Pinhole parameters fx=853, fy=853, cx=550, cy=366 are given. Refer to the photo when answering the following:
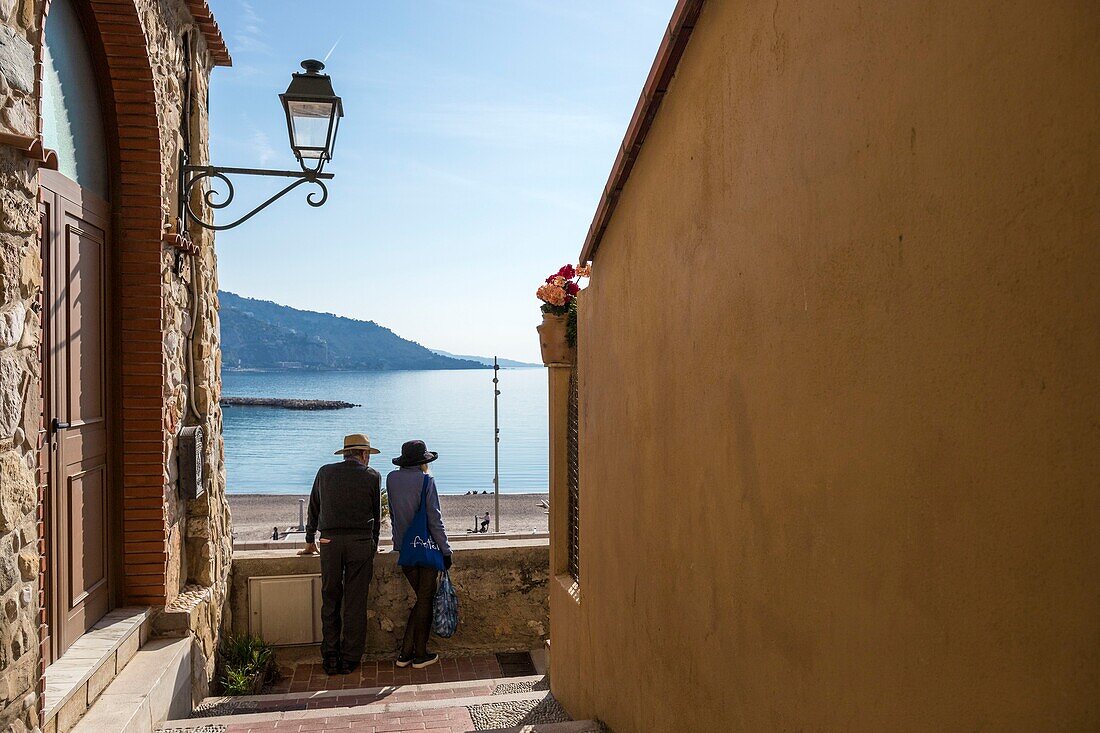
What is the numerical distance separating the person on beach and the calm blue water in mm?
15991

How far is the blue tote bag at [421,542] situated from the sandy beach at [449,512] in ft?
41.6

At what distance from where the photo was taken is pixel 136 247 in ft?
16.4

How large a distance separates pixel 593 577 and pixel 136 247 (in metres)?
3.26

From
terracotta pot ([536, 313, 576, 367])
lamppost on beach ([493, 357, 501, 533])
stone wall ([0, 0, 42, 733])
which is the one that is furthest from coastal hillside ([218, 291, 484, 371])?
stone wall ([0, 0, 42, 733])

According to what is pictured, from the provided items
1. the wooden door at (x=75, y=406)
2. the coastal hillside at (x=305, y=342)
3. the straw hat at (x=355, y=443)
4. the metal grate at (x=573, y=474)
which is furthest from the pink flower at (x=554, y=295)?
the coastal hillside at (x=305, y=342)

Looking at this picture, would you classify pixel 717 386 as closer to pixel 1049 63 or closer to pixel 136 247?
pixel 1049 63

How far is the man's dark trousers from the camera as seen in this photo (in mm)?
6406

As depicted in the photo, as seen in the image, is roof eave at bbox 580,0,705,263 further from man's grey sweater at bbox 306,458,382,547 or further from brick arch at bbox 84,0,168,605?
man's grey sweater at bbox 306,458,382,547

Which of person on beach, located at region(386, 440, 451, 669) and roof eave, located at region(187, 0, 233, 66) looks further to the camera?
person on beach, located at region(386, 440, 451, 669)

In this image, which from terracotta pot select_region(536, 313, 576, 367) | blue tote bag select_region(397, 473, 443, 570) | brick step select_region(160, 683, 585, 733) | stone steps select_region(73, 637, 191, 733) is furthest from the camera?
blue tote bag select_region(397, 473, 443, 570)

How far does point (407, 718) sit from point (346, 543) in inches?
80.0

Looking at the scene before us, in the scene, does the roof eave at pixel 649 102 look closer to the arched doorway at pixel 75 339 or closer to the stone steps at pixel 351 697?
the arched doorway at pixel 75 339

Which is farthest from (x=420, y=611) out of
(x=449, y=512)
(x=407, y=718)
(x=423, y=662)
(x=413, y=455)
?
(x=449, y=512)

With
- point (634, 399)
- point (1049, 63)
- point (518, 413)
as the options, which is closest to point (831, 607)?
point (1049, 63)
